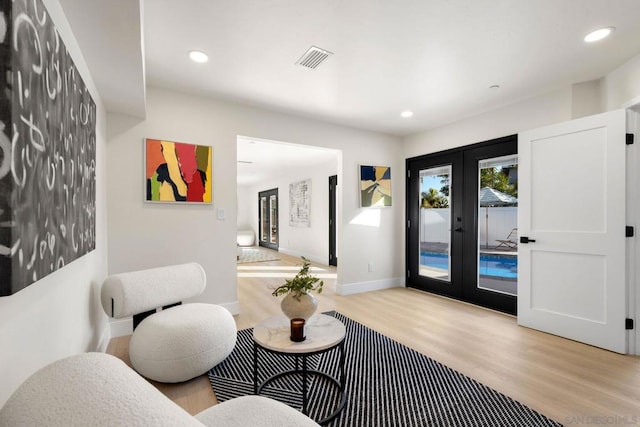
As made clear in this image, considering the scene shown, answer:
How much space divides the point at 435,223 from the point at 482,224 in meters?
0.72

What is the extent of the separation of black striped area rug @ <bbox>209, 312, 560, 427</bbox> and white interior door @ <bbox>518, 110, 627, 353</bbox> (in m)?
1.49

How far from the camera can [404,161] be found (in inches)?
196

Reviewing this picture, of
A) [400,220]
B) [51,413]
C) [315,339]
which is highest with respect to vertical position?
[400,220]

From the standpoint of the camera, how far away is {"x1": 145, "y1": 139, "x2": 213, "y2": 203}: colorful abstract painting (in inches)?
121

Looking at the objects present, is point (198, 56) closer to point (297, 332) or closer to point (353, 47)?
point (353, 47)

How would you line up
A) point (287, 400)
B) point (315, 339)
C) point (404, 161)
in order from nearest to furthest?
point (315, 339), point (287, 400), point (404, 161)

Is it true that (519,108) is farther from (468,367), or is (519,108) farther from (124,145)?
(124,145)

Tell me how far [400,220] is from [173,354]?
12.6 ft

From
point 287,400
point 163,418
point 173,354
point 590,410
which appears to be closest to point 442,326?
point 590,410

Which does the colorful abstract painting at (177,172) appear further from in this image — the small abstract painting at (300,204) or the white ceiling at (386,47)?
the small abstract painting at (300,204)

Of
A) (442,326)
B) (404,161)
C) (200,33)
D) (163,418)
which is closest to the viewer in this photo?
(163,418)

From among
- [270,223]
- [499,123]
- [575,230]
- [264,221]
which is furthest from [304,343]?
[264,221]

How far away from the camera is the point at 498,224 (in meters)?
3.72

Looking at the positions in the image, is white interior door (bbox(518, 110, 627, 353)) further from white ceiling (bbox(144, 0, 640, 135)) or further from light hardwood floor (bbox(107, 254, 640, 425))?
white ceiling (bbox(144, 0, 640, 135))
